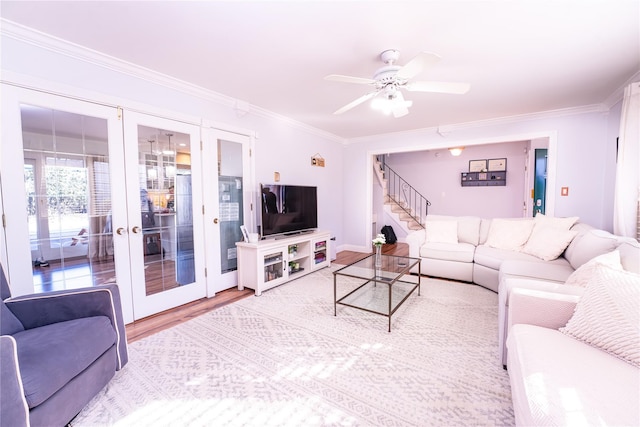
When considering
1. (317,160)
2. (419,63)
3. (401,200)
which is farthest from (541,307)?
(401,200)

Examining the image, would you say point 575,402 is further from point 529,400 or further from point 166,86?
point 166,86

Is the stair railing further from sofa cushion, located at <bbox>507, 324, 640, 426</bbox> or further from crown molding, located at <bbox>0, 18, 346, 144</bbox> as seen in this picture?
sofa cushion, located at <bbox>507, 324, 640, 426</bbox>

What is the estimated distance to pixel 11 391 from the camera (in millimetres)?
1109

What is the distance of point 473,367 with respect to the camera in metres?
1.90

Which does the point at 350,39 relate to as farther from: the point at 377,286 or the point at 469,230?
the point at 469,230

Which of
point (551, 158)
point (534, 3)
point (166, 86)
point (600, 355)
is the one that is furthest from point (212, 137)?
point (551, 158)

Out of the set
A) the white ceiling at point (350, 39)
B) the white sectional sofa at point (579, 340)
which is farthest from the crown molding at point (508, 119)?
the white sectional sofa at point (579, 340)

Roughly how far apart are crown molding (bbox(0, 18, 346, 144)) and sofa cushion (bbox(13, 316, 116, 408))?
212 cm

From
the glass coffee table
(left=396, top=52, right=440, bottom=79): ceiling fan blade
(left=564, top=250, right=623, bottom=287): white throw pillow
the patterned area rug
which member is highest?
(left=396, top=52, right=440, bottom=79): ceiling fan blade

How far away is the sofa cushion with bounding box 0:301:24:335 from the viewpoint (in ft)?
5.05

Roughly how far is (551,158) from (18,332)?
5982 millimetres

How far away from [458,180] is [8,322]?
756 centimetres

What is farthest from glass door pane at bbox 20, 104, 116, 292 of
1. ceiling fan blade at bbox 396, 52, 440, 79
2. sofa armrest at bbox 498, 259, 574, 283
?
sofa armrest at bbox 498, 259, 574, 283

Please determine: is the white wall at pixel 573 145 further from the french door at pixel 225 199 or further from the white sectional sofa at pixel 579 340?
the french door at pixel 225 199
